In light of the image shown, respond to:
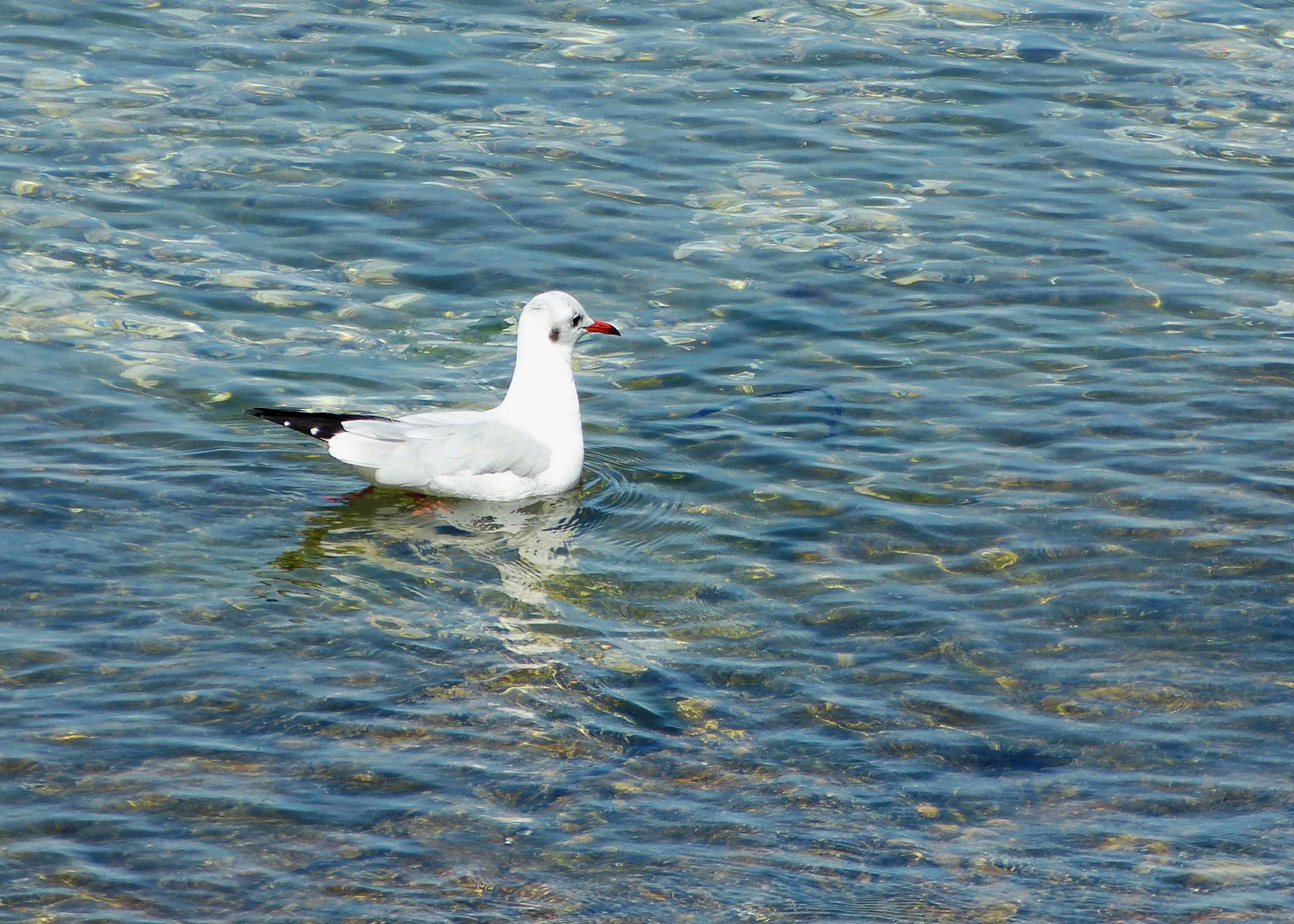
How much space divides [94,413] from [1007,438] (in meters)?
5.47

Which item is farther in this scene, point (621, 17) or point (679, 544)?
point (621, 17)

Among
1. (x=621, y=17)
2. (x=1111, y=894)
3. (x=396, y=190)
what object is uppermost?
(x=621, y=17)

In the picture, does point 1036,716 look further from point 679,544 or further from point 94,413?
point 94,413

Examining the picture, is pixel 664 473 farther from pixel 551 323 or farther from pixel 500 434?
pixel 551 323

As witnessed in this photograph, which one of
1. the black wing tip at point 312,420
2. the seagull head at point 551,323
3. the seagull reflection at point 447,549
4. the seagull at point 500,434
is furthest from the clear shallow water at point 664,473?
the seagull head at point 551,323

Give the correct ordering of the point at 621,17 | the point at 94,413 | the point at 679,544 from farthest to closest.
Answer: the point at 621,17 → the point at 94,413 → the point at 679,544

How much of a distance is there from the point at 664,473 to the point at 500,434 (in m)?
1.01

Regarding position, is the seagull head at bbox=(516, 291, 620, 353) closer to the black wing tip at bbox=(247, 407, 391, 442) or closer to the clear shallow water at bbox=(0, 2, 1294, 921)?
the clear shallow water at bbox=(0, 2, 1294, 921)

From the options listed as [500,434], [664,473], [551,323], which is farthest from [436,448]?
[664,473]

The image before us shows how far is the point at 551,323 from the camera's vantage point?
31.7ft

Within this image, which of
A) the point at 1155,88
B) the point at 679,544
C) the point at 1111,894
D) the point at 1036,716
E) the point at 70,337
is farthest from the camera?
the point at 1155,88

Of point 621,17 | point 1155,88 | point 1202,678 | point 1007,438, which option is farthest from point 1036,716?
point 621,17

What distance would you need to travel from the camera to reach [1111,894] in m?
6.11

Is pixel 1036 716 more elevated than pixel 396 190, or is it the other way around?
pixel 396 190
